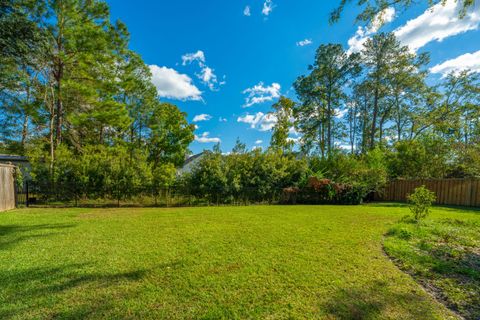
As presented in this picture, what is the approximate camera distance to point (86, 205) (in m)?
9.38

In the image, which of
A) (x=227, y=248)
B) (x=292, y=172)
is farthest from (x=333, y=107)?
(x=227, y=248)

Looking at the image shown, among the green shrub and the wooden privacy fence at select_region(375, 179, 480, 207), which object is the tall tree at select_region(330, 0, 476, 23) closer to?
the green shrub

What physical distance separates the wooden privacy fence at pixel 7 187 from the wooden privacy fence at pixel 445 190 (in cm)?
1825

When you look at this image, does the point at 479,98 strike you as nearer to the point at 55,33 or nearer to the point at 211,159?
the point at 211,159

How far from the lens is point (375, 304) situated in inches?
88.4

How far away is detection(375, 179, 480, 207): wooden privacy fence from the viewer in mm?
11062

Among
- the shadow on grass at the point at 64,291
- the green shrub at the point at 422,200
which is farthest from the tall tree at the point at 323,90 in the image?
the shadow on grass at the point at 64,291

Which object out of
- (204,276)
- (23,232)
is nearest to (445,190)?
(204,276)

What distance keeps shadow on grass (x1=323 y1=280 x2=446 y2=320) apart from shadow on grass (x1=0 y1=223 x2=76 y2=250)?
5.60 m

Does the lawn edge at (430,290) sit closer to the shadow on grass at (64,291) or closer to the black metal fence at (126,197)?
the shadow on grass at (64,291)

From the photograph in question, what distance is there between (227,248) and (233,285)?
1294 mm

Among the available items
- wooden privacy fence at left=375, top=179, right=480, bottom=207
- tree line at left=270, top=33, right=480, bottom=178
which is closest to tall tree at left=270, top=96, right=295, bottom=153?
tree line at left=270, top=33, right=480, bottom=178

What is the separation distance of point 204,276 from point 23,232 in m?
4.91

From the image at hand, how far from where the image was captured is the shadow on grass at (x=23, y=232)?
4.22 metres
